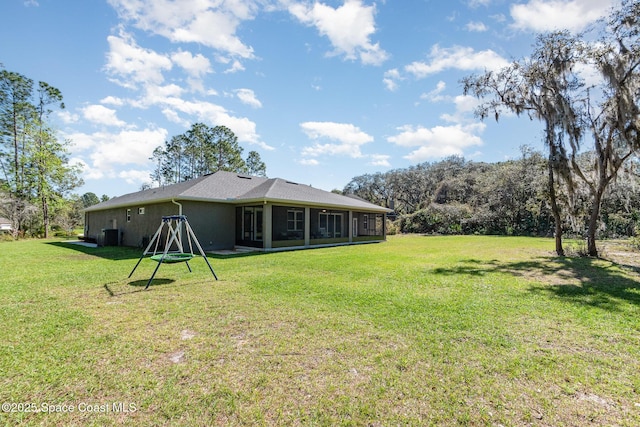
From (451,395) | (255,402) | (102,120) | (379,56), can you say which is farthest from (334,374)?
(102,120)

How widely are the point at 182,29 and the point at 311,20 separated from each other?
12.9 feet

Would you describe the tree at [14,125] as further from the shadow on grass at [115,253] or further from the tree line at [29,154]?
the shadow on grass at [115,253]

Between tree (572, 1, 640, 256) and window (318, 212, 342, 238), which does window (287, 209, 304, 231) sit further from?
tree (572, 1, 640, 256)

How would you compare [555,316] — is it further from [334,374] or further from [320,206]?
[320,206]

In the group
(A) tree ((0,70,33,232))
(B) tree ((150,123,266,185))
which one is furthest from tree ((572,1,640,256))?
(A) tree ((0,70,33,232))

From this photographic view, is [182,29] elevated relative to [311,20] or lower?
lower

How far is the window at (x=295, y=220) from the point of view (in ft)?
43.5

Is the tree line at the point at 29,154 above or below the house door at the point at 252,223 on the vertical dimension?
above

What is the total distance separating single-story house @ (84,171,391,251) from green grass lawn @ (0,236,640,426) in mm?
6347

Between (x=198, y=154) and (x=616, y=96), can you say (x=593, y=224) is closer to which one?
(x=616, y=96)

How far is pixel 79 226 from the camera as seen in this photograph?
37625 mm

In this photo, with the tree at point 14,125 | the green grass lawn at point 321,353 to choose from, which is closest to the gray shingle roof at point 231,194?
the green grass lawn at point 321,353

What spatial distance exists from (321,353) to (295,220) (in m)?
10.6

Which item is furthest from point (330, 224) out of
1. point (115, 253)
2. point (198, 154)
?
point (198, 154)
